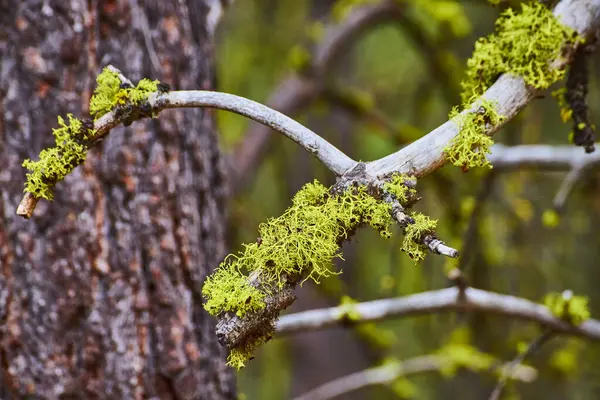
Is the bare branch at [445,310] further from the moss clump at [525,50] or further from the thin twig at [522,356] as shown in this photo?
the moss clump at [525,50]

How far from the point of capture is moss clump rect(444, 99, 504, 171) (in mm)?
1210

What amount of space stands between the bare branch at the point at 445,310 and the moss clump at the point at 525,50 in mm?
651

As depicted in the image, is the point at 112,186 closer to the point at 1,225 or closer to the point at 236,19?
the point at 1,225

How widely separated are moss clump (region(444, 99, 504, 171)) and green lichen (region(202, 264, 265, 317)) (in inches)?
17.6

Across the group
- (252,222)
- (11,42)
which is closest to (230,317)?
(11,42)

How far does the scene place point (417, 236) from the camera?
40.8 inches

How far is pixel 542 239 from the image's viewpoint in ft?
11.9

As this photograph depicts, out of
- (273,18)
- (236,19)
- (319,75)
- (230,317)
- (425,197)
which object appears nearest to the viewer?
(230,317)

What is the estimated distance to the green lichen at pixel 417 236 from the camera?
104 cm

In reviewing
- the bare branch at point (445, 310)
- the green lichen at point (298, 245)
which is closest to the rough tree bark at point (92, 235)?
the bare branch at point (445, 310)

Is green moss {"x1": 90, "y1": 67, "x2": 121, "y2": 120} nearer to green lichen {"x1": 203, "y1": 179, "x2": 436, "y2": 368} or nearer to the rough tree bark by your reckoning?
green lichen {"x1": 203, "y1": 179, "x2": 436, "y2": 368}

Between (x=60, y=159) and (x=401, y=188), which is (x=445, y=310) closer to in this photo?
(x=401, y=188)

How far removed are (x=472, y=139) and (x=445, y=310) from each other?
31.2 inches

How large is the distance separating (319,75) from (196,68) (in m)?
1.50
